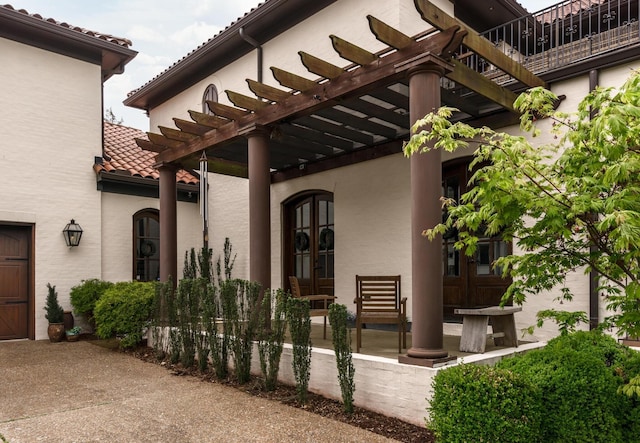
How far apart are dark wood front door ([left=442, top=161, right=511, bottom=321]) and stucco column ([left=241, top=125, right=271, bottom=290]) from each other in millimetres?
2597

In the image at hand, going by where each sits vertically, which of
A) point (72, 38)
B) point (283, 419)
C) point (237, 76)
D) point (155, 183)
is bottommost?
point (283, 419)

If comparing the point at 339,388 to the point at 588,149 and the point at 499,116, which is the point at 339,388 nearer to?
the point at 588,149

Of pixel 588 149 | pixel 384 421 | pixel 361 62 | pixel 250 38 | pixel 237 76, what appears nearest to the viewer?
pixel 588 149

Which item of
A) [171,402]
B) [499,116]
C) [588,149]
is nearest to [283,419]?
[171,402]

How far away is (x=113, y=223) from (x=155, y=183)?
114 cm

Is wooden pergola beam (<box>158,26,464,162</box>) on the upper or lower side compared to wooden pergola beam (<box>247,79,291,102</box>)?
lower

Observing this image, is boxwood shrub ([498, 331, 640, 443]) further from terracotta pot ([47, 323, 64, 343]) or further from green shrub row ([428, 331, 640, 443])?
terracotta pot ([47, 323, 64, 343])

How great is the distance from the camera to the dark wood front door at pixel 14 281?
28.3ft

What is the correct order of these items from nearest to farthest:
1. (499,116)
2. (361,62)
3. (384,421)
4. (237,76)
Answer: (384,421) < (361,62) < (499,116) < (237,76)

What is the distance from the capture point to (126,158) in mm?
10711

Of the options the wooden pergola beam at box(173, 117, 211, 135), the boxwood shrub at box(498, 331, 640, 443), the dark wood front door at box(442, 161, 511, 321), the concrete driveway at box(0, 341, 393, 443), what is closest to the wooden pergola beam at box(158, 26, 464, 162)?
the wooden pergola beam at box(173, 117, 211, 135)

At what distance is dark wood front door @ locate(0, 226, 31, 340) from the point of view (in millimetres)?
8641

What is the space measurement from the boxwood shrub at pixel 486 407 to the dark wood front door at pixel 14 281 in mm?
8149

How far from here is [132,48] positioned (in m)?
10.2
